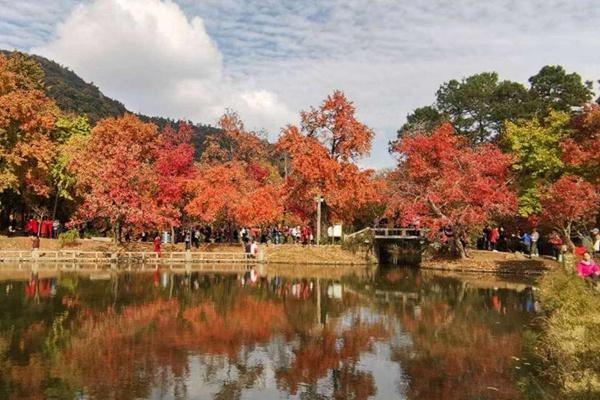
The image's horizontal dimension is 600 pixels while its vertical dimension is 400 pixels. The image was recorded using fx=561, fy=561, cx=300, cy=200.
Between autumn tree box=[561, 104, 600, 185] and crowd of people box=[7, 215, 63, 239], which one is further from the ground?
autumn tree box=[561, 104, 600, 185]

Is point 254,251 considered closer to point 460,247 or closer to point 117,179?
point 117,179

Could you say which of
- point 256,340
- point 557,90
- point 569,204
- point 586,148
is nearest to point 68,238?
point 256,340

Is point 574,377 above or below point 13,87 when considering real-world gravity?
below

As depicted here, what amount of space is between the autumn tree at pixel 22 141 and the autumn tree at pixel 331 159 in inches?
680

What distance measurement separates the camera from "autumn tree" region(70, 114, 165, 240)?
4003cm

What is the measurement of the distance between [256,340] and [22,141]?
3178cm

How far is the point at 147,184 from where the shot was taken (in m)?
42.0

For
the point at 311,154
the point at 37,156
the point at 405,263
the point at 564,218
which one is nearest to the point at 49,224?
the point at 37,156

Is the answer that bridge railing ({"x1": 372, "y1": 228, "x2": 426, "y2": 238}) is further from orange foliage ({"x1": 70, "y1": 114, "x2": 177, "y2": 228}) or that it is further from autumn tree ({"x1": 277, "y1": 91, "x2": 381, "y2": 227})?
orange foliage ({"x1": 70, "y1": 114, "x2": 177, "y2": 228})

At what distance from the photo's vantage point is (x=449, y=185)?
120 feet

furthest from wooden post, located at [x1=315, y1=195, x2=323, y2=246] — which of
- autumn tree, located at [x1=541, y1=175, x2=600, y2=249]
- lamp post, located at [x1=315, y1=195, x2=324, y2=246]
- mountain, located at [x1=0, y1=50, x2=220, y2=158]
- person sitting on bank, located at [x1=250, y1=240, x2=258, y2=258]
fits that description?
mountain, located at [x1=0, y1=50, x2=220, y2=158]

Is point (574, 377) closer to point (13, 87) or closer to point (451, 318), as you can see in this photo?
point (451, 318)

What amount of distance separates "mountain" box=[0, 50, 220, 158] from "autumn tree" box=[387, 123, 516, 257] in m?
67.0

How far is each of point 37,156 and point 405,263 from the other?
1123 inches
